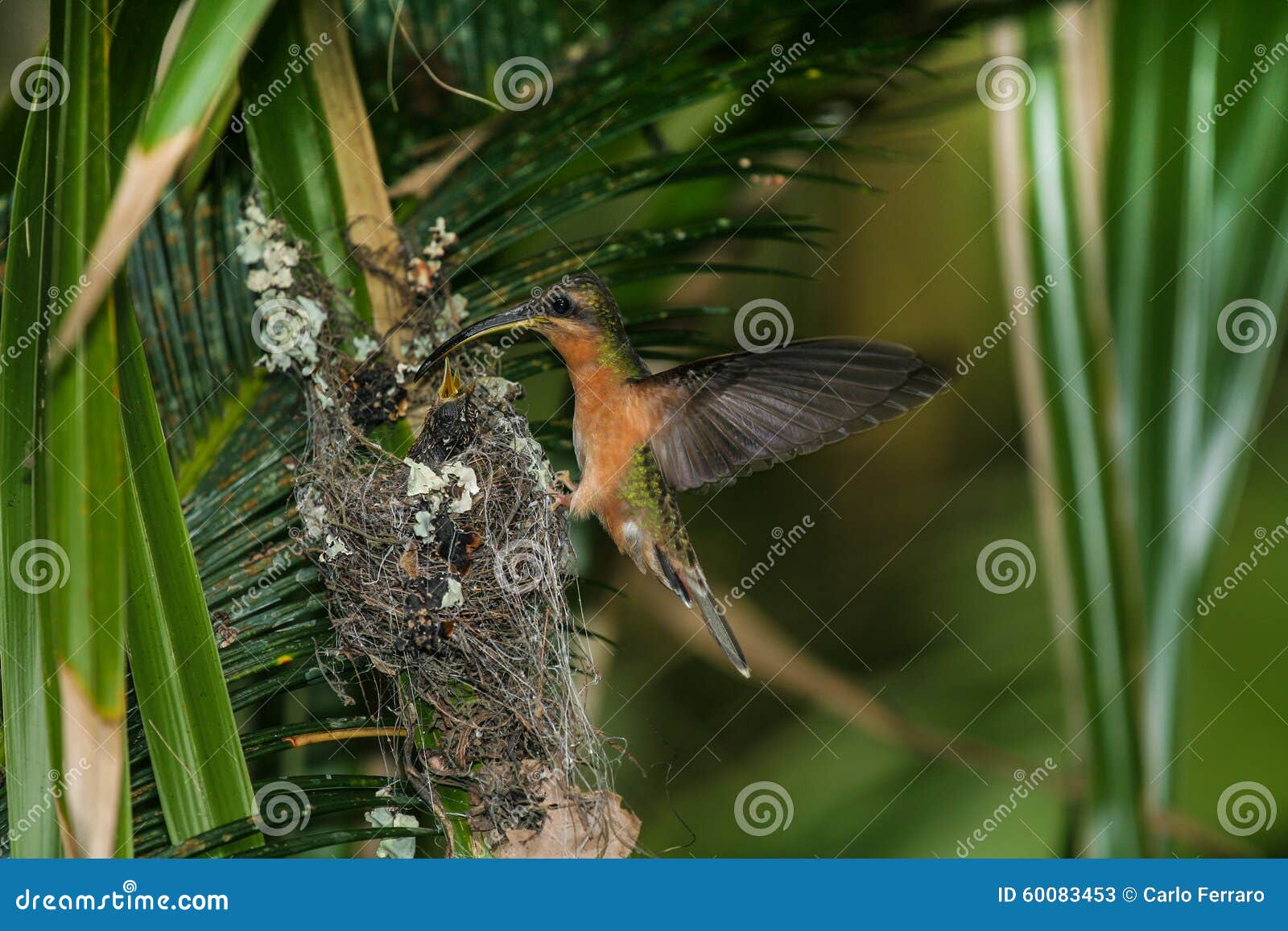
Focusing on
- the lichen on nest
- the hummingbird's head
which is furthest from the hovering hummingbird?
the lichen on nest

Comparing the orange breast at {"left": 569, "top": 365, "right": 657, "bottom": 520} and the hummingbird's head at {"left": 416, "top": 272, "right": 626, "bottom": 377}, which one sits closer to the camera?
the hummingbird's head at {"left": 416, "top": 272, "right": 626, "bottom": 377}

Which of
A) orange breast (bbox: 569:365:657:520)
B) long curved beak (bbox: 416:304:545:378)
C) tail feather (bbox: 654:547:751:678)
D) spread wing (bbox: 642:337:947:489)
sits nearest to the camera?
spread wing (bbox: 642:337:947:489)

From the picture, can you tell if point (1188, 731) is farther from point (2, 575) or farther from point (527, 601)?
point (2, 575)

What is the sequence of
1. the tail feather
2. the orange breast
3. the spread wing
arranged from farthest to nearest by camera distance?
1. the tail feather
2. the orange breast
3. the spread wing

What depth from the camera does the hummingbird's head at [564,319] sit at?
74.6 inches

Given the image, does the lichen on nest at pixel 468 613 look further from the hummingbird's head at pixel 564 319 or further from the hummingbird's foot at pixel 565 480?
the hummingbird's foot at pixel 565 480

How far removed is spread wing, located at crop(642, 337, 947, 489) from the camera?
1.65 meters

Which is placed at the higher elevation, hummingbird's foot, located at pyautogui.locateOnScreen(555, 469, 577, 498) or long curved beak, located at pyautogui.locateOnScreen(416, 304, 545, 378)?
long curved beak, located at pyautogui.locateOnScreen(416, 304, 545, 378)

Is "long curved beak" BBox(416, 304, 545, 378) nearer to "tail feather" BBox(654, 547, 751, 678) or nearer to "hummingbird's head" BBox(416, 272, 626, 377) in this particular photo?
"hummingbird's head" BBox(416, 272, 626, 377)

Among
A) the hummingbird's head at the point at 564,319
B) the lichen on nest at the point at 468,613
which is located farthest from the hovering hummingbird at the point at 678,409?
Answer: the lichen on nest at the point at 468,613

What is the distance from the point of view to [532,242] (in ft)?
7.50

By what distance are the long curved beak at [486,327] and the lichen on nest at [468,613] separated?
0.09 meters

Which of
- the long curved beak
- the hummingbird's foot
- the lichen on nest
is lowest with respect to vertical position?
the lichen on nest

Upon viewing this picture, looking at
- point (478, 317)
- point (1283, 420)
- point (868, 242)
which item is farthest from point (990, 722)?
point (478, 317)
